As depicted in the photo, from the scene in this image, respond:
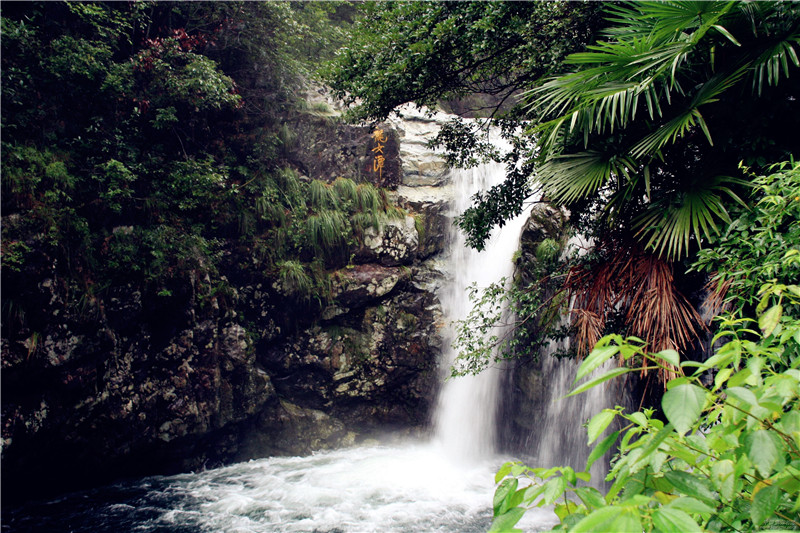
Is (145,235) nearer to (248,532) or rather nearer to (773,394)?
(248,532)

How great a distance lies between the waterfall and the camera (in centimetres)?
853

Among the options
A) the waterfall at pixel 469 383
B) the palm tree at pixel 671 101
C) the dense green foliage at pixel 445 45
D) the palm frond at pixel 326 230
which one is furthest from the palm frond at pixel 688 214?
the palm frond at pixel 326 230

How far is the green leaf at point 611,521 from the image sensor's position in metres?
0.60

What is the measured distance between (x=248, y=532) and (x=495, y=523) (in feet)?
18.9

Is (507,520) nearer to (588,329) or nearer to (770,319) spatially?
(770,319)

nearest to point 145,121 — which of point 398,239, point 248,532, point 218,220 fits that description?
point 218,220

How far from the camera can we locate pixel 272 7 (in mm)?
8758

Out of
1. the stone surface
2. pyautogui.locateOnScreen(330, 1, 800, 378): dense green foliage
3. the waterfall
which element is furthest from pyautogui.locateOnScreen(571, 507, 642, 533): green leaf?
the stone surface

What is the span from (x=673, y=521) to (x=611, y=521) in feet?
0.32

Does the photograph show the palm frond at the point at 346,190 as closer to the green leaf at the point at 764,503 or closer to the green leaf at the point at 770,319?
the green leaf at the point at 770,319

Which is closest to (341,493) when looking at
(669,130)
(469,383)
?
(469,383)

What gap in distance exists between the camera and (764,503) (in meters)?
0.79

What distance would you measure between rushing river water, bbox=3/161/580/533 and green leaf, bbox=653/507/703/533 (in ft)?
18.5

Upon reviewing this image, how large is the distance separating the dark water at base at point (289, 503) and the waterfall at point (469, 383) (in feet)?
2.91
